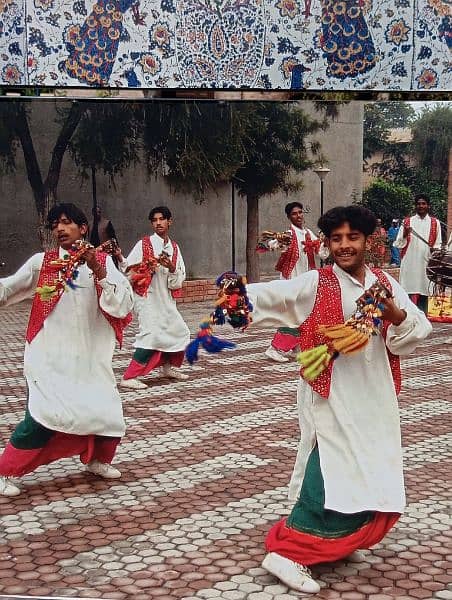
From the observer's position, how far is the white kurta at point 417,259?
43.9ft

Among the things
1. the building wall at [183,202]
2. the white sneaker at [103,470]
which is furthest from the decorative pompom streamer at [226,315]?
the building wall at [183,202]

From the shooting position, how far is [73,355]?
5.39 metres

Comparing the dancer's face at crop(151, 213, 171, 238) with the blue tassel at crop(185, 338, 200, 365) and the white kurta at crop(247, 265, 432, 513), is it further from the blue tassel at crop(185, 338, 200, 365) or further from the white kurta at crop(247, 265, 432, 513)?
the blue tassel at crop(185, 338, 200, 365)

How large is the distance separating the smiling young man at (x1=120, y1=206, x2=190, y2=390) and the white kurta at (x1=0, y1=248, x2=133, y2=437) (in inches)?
136

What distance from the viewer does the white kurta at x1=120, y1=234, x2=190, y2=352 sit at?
9.18 meters

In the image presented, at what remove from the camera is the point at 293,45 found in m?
11.4

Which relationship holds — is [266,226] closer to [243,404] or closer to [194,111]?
[194,111]

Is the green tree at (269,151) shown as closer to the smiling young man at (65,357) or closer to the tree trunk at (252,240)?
the tree trunk at (252,240)

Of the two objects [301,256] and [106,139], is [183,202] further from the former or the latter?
[301,256]

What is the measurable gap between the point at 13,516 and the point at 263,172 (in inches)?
574

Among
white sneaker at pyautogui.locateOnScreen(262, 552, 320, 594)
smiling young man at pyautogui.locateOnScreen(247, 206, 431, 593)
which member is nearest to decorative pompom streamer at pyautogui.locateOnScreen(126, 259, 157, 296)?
smiling young man at pyautogui.locateOnScreen(247, 206, 431, 593)

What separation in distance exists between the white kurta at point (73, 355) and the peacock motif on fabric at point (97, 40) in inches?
259

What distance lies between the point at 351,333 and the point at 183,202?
659 inches

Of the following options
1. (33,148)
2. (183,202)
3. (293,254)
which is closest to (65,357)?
(293,254)
